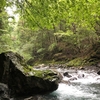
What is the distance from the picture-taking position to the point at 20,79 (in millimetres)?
10141

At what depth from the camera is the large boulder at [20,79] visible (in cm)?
1012

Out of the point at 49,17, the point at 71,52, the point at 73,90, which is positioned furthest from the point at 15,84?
the point at 71,52

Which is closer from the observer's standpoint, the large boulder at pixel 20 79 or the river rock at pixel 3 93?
the river rock at pixel 3 93

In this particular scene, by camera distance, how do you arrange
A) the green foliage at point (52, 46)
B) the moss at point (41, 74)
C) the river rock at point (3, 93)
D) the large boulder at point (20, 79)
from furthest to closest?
the green foliage at point (52, 46)
the moss at point (41, 74)
the large boulder at point (20, 79)
the river rock at point (3, 93)

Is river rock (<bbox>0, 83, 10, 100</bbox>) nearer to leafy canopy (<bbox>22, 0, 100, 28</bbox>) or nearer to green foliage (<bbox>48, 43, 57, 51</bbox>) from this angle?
leafy canopy (<bbox>22, 0, 100, 28</bbox>)

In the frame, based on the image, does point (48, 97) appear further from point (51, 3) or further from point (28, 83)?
point (51, 3)

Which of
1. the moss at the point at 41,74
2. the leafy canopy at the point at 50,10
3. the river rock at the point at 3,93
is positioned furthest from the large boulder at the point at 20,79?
the leafy canopy at the point at 50,10

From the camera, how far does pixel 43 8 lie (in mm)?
6254

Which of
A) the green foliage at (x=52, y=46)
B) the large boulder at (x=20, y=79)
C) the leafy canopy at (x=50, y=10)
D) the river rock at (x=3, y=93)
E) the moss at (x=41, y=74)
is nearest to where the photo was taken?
the leafy canopy at (x=50, y=10)

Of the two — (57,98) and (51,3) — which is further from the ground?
(51,3)

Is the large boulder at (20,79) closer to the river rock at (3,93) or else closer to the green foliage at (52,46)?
the river rock at (3,93)

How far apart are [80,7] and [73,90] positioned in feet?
22.1

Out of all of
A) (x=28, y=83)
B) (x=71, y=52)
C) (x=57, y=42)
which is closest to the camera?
(x=28, y=83)

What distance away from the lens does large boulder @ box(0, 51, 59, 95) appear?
1012 centimetres
